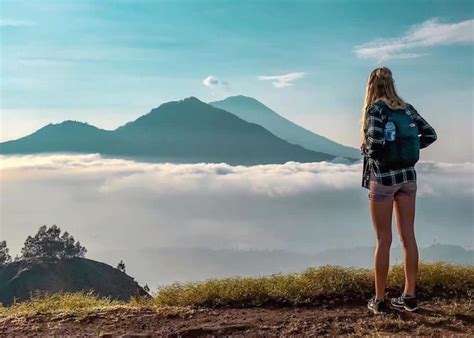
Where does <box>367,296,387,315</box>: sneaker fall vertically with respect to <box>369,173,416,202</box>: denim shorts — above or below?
below

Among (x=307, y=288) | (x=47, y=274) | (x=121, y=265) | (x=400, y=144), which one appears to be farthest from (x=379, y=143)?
(x=47, y=274)

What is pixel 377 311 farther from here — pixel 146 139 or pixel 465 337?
pixel 146 139

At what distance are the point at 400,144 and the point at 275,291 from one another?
71.0 inches

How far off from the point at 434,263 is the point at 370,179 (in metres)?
2.04

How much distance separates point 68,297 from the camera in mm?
5852

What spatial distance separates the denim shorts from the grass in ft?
3.89

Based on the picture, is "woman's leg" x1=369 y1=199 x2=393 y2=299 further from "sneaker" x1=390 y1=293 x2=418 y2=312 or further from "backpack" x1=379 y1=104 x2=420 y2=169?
"backpack" x1=379 y1=104 x2=420 y2=169

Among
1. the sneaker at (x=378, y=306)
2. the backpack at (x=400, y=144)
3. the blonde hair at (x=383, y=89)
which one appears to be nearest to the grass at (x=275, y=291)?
the sneaker at (x=378, y=306)

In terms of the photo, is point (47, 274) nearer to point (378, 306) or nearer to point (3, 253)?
point (3, 253)

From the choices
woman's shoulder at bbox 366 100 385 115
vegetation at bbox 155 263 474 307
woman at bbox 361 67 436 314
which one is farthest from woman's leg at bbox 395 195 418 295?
woman's shoulder at bbox 366 100 385 115

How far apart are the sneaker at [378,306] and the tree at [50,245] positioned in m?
16.2

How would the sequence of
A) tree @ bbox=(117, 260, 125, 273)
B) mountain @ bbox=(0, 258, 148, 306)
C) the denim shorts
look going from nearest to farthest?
the denim shorts < tree @ bbox=(117, 260, 125, 273) < mountain @ bbox=(0, 258, 148, 306)

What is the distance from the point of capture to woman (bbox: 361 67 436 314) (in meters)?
4.52

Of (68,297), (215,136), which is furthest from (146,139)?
(68,297)
